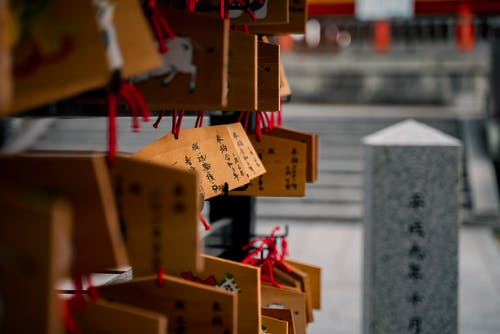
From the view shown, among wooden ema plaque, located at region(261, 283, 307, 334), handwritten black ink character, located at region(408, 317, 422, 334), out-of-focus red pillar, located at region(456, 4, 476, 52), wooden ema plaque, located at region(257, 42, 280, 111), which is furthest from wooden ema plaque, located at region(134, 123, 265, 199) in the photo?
out-of-focus red pillar, located at region(456, 4, 476, 52)

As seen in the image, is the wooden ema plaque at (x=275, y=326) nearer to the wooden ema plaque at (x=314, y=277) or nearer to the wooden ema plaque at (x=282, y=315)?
the wooden ema plaque at (x=282, y=315)

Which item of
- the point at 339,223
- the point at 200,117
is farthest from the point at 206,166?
the point at 339,223

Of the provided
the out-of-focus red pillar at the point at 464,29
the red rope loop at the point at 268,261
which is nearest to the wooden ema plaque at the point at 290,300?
the red rope loop at the point at 268,261

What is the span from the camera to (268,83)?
189cm

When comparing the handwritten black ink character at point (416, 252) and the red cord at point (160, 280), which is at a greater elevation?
the red cord at point (160, 280)

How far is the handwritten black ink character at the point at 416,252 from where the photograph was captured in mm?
3689

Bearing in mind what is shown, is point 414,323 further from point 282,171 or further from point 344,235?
point 344,235

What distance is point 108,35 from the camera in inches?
40.6

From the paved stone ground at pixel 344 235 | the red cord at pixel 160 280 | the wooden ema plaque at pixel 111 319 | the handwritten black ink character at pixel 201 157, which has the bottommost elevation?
the paved stone ground at pixel 344 235

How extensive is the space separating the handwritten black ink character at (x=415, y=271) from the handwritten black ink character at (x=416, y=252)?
0.16 feet

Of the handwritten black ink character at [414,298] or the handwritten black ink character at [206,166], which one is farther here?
the handwritten black ink character at [414,298]

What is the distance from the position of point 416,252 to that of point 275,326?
211cm

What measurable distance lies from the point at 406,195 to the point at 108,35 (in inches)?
115

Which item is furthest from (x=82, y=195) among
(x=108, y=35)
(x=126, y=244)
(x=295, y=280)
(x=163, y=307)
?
(x=295, y=280)
